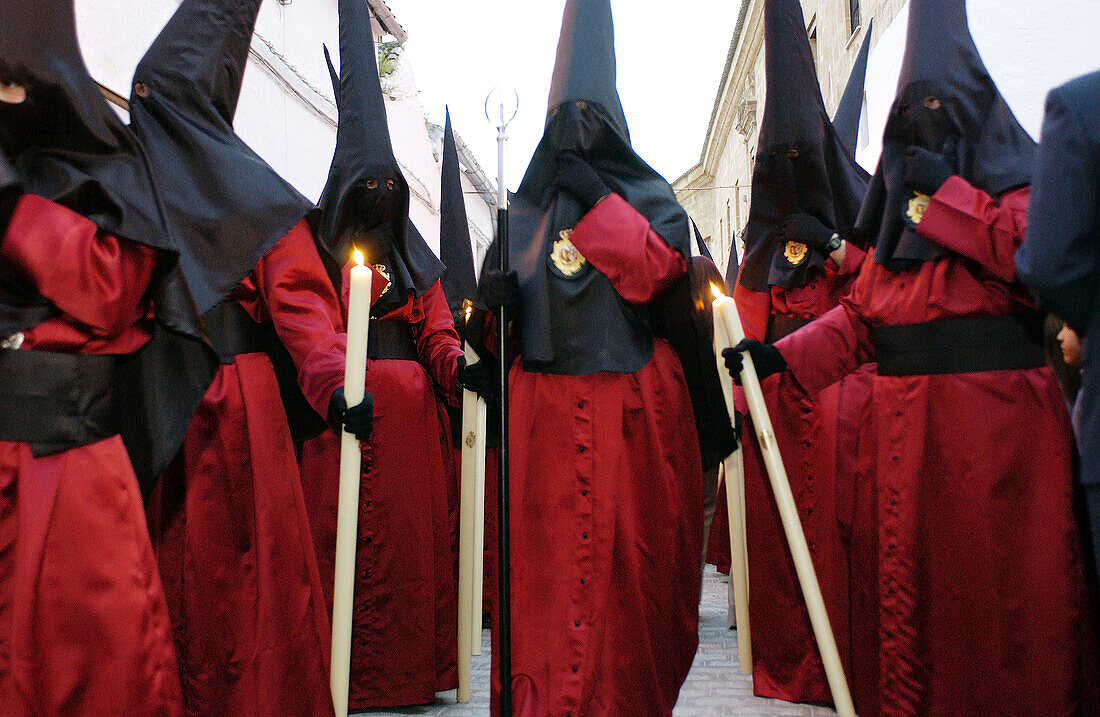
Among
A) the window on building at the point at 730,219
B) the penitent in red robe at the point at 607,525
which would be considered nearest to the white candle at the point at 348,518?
the penitent in red robe at the point at 607,525

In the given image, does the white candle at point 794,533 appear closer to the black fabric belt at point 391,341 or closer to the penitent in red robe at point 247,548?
the penitent in red robe at point 247,548

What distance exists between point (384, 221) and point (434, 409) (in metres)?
0.92

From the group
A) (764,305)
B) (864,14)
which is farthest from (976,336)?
(864,14)

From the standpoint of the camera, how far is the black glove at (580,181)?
10.2ft

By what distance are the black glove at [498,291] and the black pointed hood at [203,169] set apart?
66 cm

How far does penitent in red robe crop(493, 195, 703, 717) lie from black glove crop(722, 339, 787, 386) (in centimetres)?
26

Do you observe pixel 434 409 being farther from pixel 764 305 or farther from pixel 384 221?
pixel 764 305

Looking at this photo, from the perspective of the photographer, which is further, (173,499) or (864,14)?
(864,14)

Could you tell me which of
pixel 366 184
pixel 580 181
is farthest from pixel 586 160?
pixel 366 184

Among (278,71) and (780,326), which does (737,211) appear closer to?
(278,71)

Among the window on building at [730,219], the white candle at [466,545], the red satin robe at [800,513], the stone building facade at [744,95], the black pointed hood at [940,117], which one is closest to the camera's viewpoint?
the black pointed hood at [940,117]

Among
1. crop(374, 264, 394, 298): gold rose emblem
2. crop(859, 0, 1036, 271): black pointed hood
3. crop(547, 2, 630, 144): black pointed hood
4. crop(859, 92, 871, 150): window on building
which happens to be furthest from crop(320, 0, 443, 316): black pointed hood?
crop(859, 92, 871, 150): window on building

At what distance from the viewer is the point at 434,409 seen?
4.14 meters

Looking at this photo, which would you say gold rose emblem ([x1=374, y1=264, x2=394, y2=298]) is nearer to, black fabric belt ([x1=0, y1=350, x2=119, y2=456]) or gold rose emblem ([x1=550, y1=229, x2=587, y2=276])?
gold rose emblem ([x1=550, y1=229, x2=587, y2=276])
